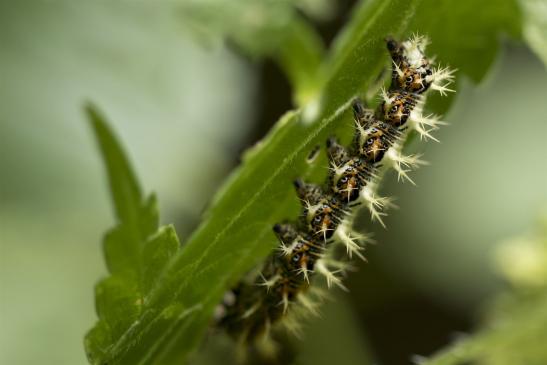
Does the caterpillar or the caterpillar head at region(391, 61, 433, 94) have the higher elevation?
the caterpillar head at region(391, 61, 433, 94)

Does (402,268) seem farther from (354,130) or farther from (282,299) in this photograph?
(354,130)

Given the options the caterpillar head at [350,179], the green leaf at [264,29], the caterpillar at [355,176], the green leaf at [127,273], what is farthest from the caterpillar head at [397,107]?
the green leaf at [264,29]

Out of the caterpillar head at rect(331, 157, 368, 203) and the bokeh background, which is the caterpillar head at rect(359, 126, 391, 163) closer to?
the caterpillar head at rect(331, 157, 368, 203)

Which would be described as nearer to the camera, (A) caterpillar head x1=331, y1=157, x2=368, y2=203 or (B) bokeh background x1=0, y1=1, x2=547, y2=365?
(A) caterpillar head x1=331, y1=157, x2=368, y2=203

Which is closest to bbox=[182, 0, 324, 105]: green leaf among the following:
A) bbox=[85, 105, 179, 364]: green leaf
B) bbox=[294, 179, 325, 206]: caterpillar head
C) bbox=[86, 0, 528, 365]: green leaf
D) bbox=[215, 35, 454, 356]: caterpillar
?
bbox=[215, 35, 454, 356]: caterpillar

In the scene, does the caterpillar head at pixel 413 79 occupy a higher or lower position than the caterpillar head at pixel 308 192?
higher

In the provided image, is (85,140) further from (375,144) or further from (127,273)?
(127,273)

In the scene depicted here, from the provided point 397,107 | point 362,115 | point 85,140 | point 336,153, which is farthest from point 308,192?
point 85,140

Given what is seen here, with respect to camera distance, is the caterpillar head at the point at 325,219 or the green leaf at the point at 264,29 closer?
the caterpillar head at the point at 325,219

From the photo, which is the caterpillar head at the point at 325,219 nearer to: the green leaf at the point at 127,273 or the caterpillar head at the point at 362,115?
the caterpillar head at the point at 362,115

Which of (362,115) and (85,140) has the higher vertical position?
(85,140)
